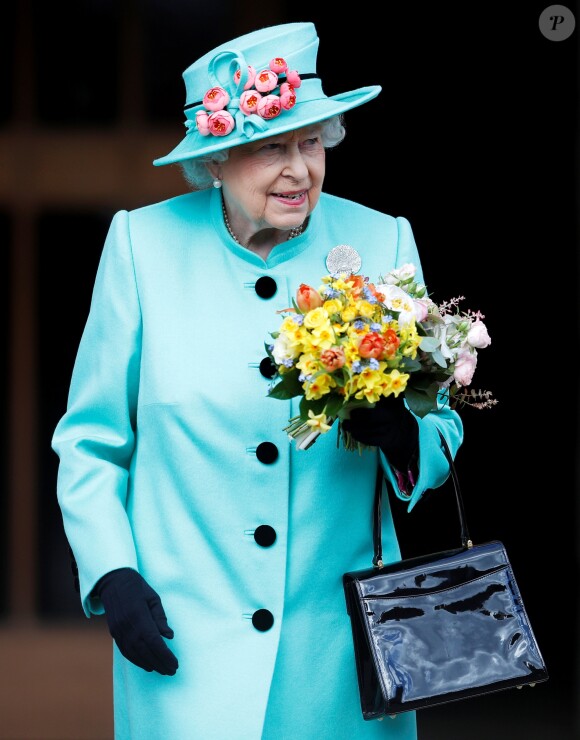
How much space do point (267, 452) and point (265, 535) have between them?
0.16 m

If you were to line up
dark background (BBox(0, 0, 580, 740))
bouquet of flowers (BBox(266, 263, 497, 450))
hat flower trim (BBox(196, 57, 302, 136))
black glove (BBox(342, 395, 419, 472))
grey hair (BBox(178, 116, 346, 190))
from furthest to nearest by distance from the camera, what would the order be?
dark background (BBox(0, 0, 580, 740)) < grey hair (BBox(178, 116, 346, 190)) < hat flower trim (BBox(196, 57, 302, 136)) < black glove (BBox(342, 395, 419, 472)) < bouquet of flowers (BBox(266, 263, 497, 450))

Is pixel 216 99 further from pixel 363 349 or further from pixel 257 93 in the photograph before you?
pixel 363 349

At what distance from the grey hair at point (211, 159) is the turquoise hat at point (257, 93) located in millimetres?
42

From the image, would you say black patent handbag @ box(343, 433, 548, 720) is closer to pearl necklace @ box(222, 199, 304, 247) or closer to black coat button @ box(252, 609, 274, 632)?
black coat button @ box(252, 609, 274, 632)

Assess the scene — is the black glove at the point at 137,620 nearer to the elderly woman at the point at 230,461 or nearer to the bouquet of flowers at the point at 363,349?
the elderly woman at the point at 230,461

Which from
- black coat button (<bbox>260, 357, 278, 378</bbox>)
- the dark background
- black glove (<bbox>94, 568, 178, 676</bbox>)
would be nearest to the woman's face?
black coat button (<bbox>260, 357, 278, 378</bbox>)

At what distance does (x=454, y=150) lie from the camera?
515 cm

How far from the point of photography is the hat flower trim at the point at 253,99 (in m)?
3.05

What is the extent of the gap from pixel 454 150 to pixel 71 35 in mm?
1254

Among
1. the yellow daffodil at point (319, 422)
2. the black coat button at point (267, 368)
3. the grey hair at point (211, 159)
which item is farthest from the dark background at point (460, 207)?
the yellow daffodil at point (319, 422)

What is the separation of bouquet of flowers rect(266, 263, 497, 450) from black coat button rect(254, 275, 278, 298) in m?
0.21

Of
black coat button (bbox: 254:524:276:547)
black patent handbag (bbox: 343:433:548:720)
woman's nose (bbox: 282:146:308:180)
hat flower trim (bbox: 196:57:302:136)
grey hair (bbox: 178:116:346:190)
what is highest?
hat flower trim (bbox: 196:57:302:136)

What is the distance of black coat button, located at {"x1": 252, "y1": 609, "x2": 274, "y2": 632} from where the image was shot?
3.11m

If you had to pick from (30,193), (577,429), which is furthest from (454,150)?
(30,193)
